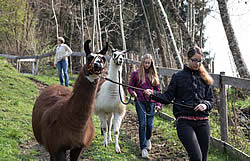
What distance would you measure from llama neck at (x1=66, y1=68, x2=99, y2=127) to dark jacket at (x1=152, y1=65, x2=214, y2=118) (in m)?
0.93

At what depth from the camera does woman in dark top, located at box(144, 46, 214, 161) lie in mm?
3309

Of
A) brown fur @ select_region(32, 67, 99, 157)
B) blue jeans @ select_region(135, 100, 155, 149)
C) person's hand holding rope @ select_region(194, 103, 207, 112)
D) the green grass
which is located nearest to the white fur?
the green grass

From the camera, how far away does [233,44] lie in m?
6.20

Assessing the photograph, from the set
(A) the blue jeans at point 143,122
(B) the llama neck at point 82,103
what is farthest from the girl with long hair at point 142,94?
(B) the llama neck at point 82,103

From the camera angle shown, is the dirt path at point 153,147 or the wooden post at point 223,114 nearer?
the wooden post at point 223,114

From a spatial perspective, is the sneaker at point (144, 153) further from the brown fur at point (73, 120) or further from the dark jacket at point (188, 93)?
the dark jacket at point (188, 93)

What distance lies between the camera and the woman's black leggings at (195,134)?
3.21 m

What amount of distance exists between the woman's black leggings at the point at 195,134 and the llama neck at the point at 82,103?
3.72 feet

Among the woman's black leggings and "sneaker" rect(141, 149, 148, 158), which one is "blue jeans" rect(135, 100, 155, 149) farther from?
the woman's black leggings

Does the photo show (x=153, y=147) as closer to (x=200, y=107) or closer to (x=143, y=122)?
(x=143, y=122)

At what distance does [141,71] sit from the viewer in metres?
5.51

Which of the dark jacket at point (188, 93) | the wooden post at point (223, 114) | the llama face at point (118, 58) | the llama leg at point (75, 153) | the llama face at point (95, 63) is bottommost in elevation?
the llama leg at point (75, 153)

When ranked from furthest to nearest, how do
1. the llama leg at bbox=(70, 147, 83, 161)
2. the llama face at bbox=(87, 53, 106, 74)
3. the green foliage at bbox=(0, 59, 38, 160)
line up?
the green foliage at bbox=(0, 59, 38, 160) < the llama leg at bbox=(70, 147, 83, 161) < the llama face at bbox=(87, 53, 106, 74)

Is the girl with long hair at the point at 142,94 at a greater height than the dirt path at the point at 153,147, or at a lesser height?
greater
